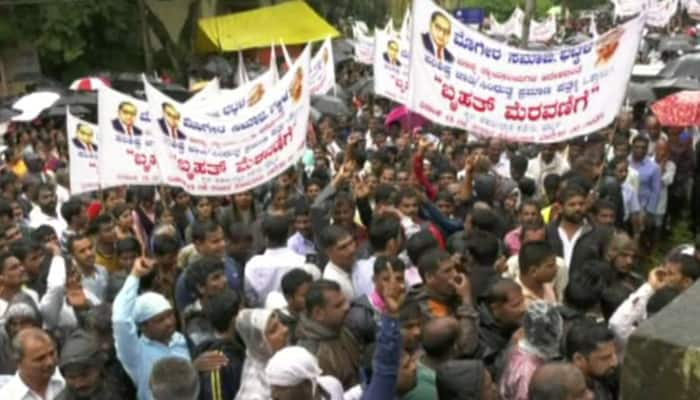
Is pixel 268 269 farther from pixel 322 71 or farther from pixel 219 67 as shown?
pixel 219 67

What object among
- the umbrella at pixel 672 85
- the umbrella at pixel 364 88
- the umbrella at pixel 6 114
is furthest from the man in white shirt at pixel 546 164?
the umbrella at pixel 364 88

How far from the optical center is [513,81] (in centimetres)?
638

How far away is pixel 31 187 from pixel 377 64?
456 centimetres

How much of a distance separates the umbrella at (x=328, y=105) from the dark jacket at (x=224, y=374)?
11.2 m

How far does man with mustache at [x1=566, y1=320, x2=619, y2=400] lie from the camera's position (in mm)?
3529

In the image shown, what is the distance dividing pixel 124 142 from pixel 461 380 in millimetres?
4310

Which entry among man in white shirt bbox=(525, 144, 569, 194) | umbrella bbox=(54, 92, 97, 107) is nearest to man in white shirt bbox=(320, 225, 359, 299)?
man in white shirt bbox=(525, 144, 569, 194)

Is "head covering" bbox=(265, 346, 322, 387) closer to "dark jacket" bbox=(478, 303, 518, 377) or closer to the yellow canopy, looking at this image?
"dark jacket" bbox=(478, 303, 518, 377)

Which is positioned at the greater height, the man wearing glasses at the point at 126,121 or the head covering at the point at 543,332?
the head covering at the point at 543,332

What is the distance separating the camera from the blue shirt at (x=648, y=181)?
8.38 m

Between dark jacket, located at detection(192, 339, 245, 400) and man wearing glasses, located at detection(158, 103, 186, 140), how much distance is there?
101 inches

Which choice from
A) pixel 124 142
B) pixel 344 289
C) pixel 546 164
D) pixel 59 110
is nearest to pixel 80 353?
pixel 344 289

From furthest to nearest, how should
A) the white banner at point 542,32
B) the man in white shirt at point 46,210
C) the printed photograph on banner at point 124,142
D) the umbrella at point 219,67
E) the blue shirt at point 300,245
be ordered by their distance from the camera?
the white banner at point 542,32
the umbrella at point 219,67
the man in white shirt at point 46,210
the printed photograph on banner at point 124,142
the blue shirt at point 300,245

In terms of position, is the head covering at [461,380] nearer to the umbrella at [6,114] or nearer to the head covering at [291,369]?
the head covering at [291,369]
